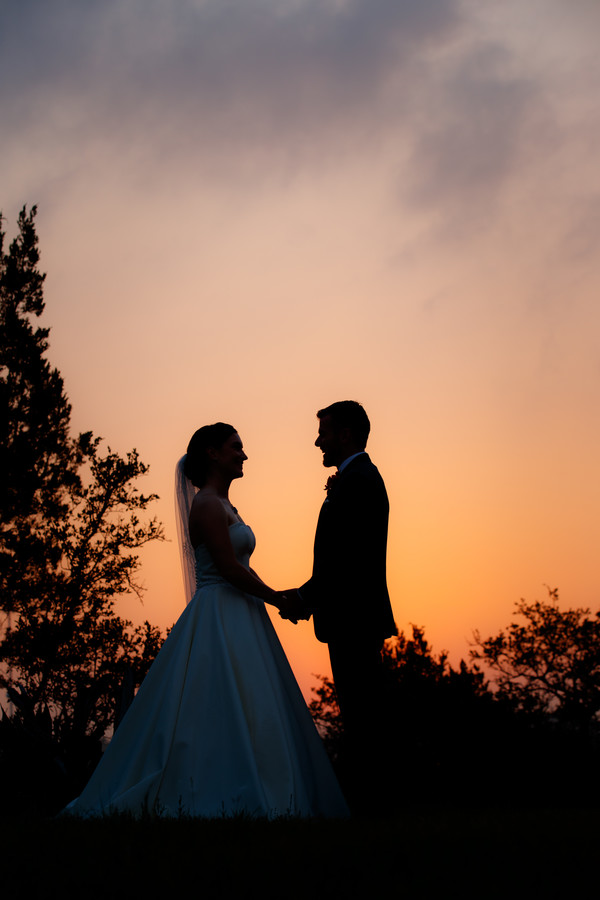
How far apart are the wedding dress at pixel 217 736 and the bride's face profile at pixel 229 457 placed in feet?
4.02

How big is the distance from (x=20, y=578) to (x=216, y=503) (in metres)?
18.0

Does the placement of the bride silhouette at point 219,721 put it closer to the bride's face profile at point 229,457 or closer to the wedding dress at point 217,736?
the wedding dress at point 217,736

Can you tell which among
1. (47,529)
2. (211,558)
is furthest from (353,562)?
(47,529)

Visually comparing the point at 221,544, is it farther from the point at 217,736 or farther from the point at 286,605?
the point at 217,736

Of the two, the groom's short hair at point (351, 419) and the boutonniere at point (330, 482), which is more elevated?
the groom's short hair at point (351, 419)

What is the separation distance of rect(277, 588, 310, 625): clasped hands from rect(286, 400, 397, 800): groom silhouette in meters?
0.14

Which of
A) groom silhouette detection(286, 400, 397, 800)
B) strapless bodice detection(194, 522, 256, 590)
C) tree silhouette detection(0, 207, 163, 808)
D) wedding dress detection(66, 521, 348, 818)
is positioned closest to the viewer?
wedding dress detection(66, 521, 348, 818)

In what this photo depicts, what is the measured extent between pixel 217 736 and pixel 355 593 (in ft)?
5.29

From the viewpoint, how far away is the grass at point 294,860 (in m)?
3.56

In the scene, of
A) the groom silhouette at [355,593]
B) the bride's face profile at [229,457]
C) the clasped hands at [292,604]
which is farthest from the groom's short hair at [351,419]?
the clasped hands at [292,604]

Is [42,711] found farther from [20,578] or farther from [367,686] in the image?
[20,578]

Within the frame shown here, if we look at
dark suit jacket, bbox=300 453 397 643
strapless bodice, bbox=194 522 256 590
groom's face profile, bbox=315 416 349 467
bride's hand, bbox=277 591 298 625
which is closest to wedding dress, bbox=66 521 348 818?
strapless bodice, bbox=194 522 256 590

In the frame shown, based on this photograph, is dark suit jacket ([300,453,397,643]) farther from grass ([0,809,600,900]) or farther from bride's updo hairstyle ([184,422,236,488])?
grass ([0,809,600,900])

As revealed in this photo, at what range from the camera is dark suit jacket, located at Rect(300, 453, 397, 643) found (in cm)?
656
